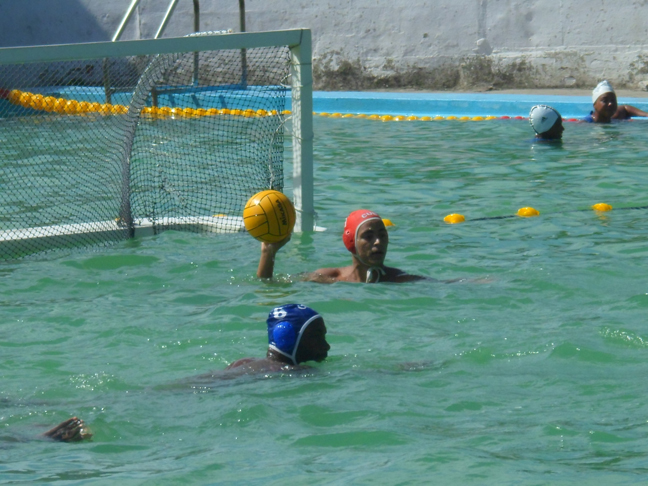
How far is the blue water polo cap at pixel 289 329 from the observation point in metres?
4.92

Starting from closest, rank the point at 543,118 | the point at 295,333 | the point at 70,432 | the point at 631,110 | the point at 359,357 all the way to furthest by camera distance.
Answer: the point at 70,432 → the point at 295,333 → the point at 359,357 → the point at 543,118 → the point at 631,110

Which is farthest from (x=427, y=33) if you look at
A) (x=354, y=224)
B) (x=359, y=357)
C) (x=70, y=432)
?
(x=70, y=432)

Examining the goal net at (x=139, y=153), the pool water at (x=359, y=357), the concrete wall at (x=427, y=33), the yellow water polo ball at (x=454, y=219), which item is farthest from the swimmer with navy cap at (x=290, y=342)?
the concrete wall at (x=427, y=33)

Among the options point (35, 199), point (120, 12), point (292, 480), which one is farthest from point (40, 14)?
point (292, 480)

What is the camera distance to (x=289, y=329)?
492 centimetres

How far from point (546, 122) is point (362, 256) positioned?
728 centimetres

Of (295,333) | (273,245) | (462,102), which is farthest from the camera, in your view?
(462,102)

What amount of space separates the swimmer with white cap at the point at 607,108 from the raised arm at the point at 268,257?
896 cm

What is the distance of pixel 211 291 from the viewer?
673 cm

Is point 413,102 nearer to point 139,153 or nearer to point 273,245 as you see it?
point 139,153

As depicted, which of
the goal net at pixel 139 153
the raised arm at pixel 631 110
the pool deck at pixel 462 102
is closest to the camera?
the goal net at pixel 139 153

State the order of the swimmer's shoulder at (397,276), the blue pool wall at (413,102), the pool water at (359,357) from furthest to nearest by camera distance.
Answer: the blue pool wall at (413,102) < the swimmer's shoulder at (397,276) < the pool water at (359,357)

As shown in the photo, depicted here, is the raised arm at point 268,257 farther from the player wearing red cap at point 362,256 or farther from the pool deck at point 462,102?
the pool deck at point 462,102

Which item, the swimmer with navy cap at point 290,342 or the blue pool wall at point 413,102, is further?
the blue pool wall at point 413,102
